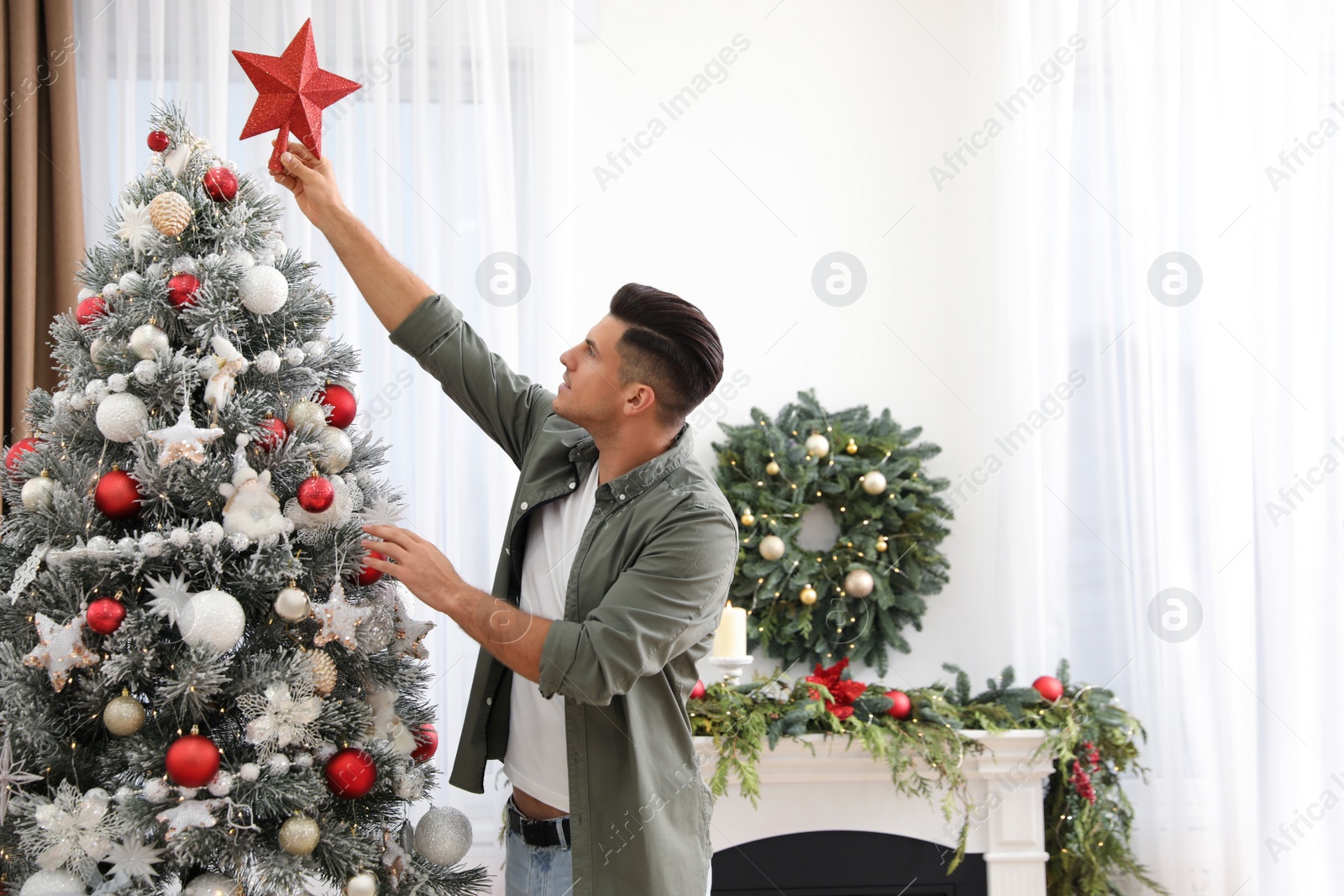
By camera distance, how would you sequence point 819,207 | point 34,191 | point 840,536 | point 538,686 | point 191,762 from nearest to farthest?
point 191,762, point 538,686, point 34,191, point 840,536, point 819,207

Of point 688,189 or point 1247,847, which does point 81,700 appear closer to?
point 688,189

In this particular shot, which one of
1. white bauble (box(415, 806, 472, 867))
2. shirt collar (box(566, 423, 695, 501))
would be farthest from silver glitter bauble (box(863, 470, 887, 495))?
white bauble (box(415, 806, 472, 867))

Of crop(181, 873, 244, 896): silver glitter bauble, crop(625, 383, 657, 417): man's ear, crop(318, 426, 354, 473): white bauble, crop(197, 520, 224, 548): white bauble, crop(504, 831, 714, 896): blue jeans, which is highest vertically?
crop(625, 383, 657, 417): man's ear

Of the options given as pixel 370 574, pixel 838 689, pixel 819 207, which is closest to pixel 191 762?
pixel 370 574

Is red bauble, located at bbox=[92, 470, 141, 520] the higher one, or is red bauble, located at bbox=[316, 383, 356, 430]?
red bauble, located at bbox=[316, 383, 356, 430]

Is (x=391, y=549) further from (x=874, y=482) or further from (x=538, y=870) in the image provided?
(x=874, y=482)

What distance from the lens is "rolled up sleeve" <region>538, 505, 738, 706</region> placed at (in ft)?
4.46

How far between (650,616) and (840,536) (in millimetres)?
1699

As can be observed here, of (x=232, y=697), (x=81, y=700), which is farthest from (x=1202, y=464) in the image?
(x=81, y=700)

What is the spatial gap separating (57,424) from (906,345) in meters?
2.44

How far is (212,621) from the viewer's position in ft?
4.03

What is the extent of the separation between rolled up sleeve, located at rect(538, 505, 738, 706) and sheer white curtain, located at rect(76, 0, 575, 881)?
1.28 metres

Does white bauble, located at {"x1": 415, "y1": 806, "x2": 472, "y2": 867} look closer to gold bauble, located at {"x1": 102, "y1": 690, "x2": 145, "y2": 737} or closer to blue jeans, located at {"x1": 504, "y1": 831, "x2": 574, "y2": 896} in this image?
blue jeans, located at {"x1": 504, "y1": 831, "x2": 574, "y2": 896}

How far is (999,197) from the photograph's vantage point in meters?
3.10
